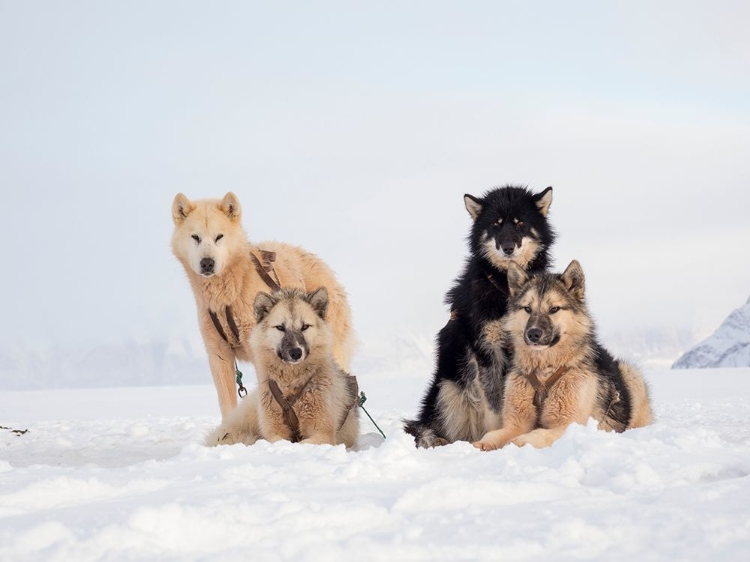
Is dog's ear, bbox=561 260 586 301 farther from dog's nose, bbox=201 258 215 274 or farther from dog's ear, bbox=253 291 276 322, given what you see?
dog's nose, bbox=201 258 215 274

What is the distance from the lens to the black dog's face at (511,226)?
5.87 meters

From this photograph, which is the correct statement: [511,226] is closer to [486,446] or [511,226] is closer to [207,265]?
[486,446]

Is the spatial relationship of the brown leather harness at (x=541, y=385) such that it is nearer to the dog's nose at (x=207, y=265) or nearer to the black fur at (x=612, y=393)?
the black fur at (x=612, y=393)

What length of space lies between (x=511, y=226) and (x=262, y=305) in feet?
6.87

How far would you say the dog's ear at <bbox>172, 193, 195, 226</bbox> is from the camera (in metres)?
7.26

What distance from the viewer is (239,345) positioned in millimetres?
7266

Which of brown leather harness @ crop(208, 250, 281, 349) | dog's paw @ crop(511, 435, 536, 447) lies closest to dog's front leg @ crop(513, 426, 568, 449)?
dog's paw @ crop(511, 435, 536, 447)

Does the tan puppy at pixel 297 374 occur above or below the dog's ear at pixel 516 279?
below

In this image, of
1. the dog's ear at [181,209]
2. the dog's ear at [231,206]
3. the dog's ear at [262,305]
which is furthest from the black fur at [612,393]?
the dog's ear at [181,209]

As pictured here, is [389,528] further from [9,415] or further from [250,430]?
[9,415]

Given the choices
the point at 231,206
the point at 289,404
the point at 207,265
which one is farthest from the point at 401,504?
the point at 231,206

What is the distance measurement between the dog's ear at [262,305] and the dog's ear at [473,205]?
1.82 meters

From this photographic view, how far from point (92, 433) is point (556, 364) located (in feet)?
22.7

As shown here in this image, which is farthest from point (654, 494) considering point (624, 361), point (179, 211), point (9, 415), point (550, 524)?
point (9, 415)
